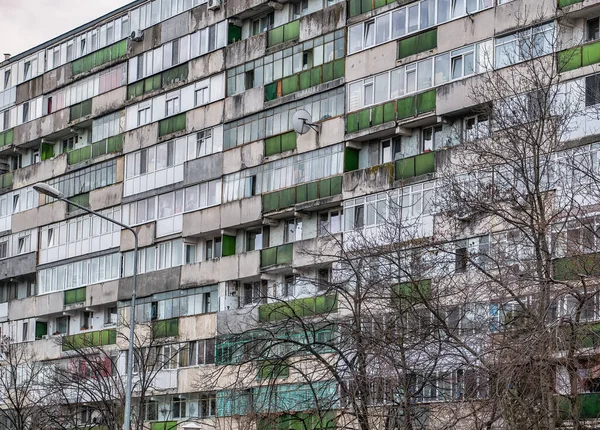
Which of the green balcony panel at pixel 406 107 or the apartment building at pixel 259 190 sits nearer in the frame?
the apartment building at pixel 259 190

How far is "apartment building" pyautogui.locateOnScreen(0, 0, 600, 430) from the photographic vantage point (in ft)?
112

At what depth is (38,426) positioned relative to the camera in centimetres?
6103

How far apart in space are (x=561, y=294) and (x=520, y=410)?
2320 millimetres

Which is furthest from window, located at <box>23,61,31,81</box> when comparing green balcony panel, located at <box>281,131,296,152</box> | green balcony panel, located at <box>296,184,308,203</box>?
green balcony panel, located at <box>296,184,308,203</box>

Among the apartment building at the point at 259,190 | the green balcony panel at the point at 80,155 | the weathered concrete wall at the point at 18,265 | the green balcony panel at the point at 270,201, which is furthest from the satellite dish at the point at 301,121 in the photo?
the weathered concrete wall at the point at 18,265

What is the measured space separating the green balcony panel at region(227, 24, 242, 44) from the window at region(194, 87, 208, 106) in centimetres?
Answer: 225

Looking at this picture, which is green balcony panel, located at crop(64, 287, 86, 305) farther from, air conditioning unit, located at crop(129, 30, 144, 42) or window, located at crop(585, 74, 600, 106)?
window, located at crop(585, 74, 600, 106)

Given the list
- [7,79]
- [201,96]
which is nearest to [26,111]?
[7,79]

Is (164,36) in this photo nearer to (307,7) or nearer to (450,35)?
(307,7)

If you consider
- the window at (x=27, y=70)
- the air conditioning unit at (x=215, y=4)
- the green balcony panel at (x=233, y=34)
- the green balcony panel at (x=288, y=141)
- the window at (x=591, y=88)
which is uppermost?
the window at (x=27, y=70)

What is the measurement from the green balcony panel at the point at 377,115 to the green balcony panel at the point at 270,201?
5.91 meters

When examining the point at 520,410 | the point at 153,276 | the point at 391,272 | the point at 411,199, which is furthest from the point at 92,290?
the point at 520,410

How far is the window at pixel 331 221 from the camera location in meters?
54.9

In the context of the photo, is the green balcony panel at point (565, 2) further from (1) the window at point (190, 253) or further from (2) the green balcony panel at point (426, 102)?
(1) the window at point (190, 253)
